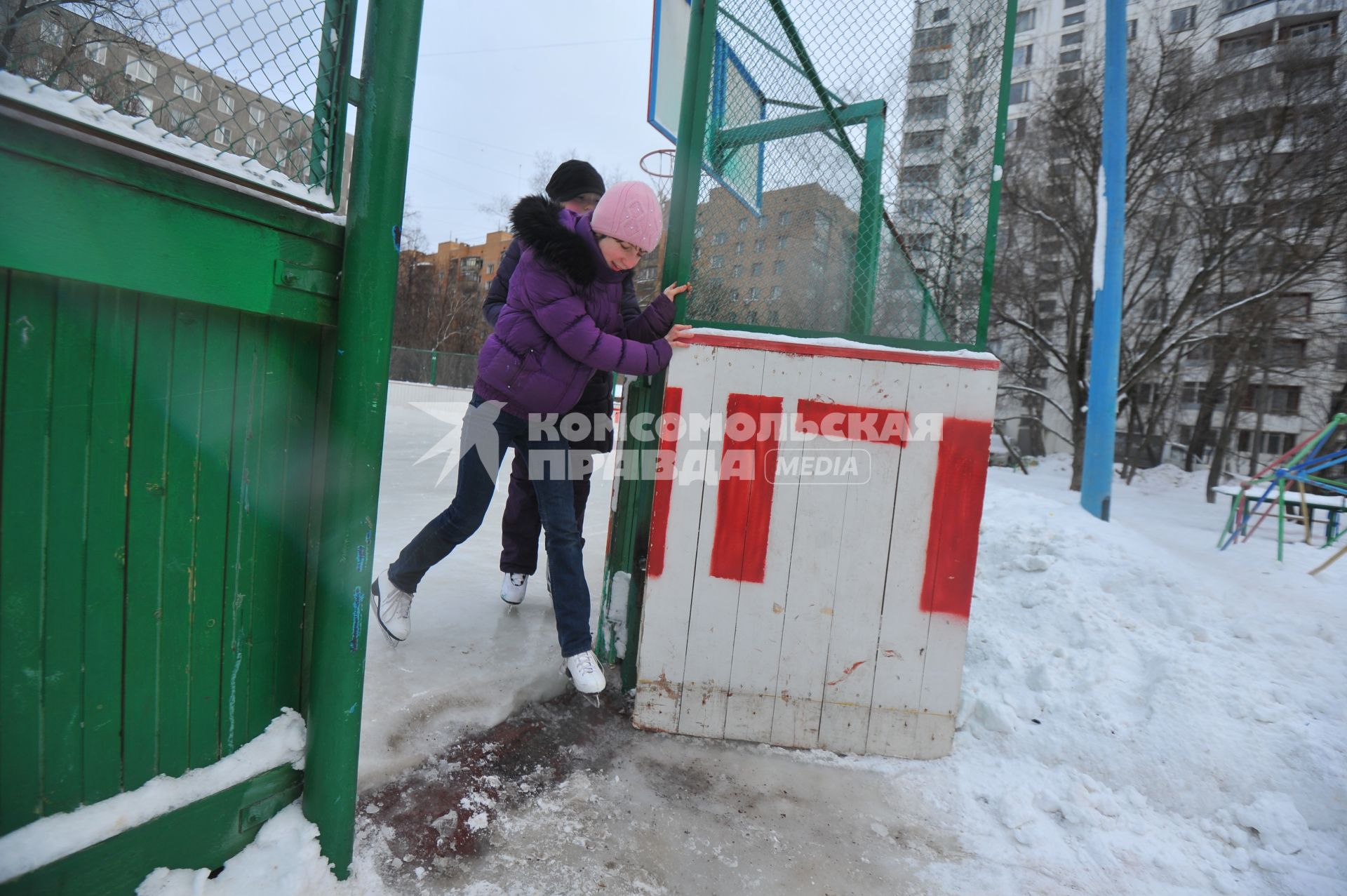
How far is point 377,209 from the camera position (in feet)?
4.93

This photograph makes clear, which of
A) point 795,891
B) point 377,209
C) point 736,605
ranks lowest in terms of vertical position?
point 795,891

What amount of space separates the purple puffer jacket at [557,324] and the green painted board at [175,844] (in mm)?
1209

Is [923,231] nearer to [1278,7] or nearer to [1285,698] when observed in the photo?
[1285,698]

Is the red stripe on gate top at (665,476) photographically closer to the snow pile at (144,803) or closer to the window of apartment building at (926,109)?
the snow pile at (144,803)

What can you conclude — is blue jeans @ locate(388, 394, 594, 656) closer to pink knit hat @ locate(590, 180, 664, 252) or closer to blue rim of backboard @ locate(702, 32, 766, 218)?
pink knit hat @ locate(590, 180, 664, 252)

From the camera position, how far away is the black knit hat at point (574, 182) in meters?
2.95

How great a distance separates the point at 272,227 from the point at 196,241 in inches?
6.2

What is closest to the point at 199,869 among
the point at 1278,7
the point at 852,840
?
the point at 852,840

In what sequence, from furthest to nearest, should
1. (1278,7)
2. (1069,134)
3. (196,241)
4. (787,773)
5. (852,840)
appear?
(1278,7) → (1069,134) → (787,773) → (852,840) → (196,241)

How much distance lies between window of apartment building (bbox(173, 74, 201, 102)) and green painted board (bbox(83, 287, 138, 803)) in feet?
1.28

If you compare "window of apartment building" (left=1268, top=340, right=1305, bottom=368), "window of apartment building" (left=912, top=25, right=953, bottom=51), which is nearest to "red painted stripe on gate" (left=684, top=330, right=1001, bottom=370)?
"window of apartment building" (left=912, top=25, right=953, bottom=51)

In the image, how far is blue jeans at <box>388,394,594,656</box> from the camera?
2457mm

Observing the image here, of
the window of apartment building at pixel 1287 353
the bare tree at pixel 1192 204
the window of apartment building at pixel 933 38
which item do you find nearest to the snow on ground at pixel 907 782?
the window of apartment building at pixel 933 38

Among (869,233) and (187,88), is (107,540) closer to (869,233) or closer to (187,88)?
(187,88)
